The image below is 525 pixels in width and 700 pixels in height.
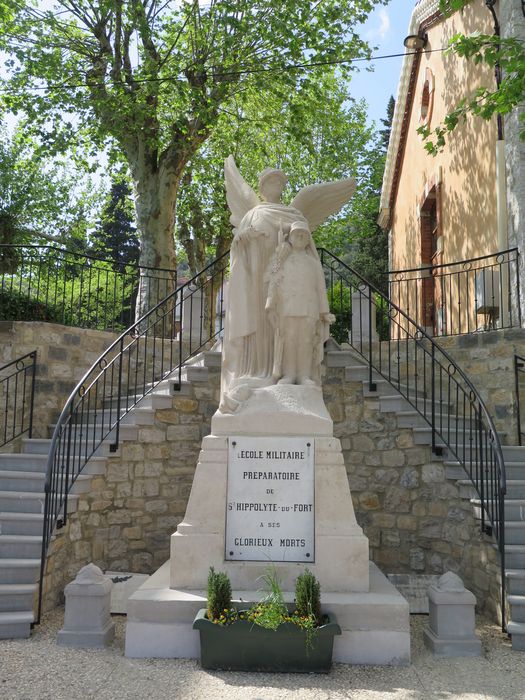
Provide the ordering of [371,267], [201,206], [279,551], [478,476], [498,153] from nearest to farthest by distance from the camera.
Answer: [279,551] < [478,476] < [498,153] < [201,206] < [371,267]

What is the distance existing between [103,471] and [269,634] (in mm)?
3287

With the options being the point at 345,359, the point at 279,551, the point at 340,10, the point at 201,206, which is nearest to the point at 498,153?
the point at 345,359

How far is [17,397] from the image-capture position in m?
7.88

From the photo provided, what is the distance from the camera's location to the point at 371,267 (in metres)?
24.2

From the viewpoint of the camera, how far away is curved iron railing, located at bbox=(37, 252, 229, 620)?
5.53 meters

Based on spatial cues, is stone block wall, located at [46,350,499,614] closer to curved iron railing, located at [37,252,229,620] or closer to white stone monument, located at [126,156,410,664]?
curved iron railing, located at [37,252,229,620]

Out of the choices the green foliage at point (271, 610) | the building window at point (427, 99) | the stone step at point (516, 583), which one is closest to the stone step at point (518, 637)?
the stone step at point (516, 583)

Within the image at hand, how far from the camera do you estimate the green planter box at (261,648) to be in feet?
12.5

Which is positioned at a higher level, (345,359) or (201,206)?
(201,206)

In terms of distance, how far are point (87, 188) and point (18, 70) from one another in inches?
393

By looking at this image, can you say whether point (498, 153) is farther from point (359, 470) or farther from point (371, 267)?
point (371, 267)

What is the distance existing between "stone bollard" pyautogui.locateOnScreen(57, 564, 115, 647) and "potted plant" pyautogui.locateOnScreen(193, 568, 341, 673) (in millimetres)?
881

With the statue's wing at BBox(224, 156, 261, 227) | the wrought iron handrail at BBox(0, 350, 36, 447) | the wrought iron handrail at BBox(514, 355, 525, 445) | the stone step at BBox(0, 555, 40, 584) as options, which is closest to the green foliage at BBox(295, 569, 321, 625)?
the stone step at BBox(0, 555, 40, 584)

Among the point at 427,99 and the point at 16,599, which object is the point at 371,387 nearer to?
the point at 16,599
